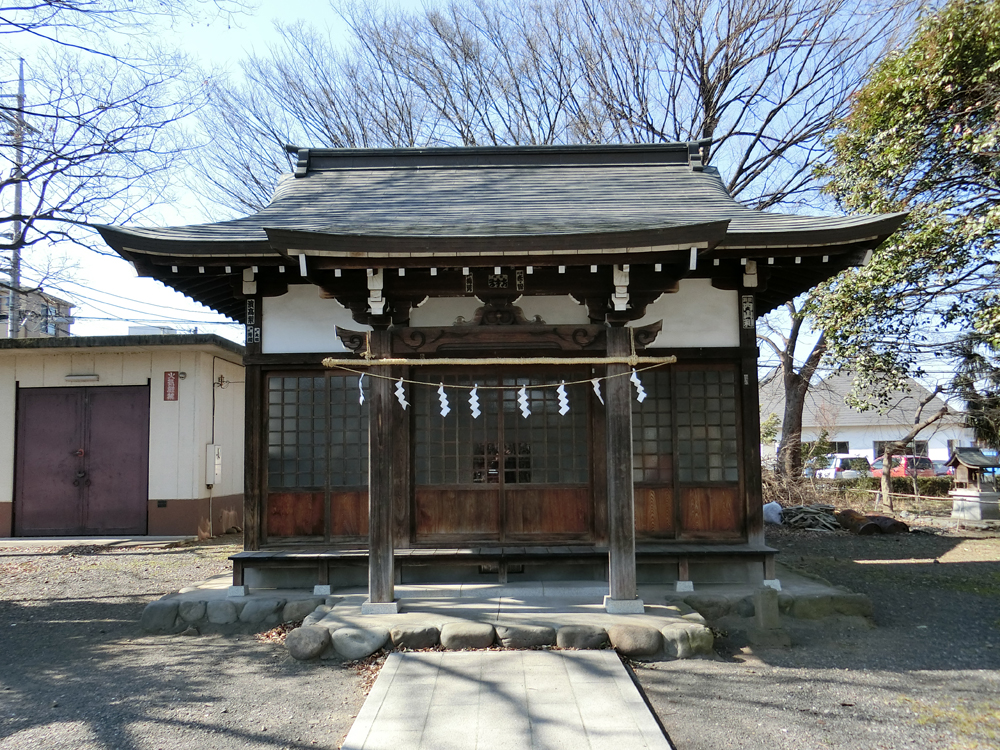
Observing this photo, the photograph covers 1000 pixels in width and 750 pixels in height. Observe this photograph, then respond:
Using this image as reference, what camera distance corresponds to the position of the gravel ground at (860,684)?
172 inches

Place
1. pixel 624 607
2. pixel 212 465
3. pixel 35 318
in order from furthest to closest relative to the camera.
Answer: pixel 35 318
pixel 212 465
pixel 624 607

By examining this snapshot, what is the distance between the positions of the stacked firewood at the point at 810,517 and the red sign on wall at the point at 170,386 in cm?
1258

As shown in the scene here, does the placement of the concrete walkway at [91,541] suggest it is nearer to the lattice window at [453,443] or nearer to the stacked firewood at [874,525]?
the lattice window at [453,443]

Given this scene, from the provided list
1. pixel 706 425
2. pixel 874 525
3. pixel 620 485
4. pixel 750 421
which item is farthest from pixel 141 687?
pixel 874 525

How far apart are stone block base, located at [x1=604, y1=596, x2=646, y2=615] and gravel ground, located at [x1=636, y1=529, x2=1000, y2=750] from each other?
62 centimetres

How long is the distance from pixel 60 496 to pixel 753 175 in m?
18.4

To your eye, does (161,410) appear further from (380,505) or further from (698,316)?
(698,316)

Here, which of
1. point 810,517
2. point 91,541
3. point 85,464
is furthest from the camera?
point 810,517

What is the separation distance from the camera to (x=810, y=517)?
14242mm

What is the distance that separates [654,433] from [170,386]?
9.55 meters

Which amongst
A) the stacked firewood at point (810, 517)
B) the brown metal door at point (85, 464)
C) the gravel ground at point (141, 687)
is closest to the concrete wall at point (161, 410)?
the brown metal door at point (85, 464)

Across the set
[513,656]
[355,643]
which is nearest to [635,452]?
[513,656]

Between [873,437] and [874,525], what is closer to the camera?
[874,525]

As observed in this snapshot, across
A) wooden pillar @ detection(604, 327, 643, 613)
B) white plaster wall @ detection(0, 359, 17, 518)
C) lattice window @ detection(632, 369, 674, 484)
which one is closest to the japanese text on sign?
lattice window @ detection(632, 369, 674, 484)
